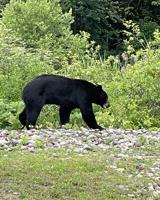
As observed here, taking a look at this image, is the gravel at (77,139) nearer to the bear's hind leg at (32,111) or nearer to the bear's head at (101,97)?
the bear's hind leg at (32,111)

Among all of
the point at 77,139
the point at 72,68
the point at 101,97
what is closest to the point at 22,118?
the point at 101,97

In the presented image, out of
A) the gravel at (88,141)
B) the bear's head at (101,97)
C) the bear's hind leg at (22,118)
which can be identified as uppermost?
the bear's head at (101,97)

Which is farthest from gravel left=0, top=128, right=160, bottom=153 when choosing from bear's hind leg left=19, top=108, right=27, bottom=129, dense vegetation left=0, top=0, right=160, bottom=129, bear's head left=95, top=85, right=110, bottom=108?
dense vegetation left=0, top=0, right=160, bottom=129

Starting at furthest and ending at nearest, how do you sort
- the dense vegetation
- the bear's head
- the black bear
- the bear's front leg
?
the dense vegetation, the bear's head, the bear's front leg, the black bear

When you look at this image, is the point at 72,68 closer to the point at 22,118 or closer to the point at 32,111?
the point at 22,118

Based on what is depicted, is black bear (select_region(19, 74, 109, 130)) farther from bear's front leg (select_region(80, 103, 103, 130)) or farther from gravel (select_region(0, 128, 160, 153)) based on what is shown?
gravel (select_region(0, 128, 160, 153))

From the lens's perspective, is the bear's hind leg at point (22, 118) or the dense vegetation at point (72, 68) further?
the dense vegetation at point (72, 68)

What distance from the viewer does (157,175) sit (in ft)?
30.5

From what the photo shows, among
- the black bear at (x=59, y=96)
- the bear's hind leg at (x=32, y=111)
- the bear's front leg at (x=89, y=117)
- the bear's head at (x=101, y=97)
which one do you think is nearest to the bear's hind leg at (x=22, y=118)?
the black bear at (x=59, y=96)

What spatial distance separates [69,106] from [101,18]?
26394 millimetres

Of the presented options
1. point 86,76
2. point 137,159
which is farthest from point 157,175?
point 86,76

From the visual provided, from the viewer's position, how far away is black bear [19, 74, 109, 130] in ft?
43.1

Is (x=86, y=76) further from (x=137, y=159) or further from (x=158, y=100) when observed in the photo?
(x=137, y=159)

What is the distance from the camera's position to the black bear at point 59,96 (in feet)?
43.1
